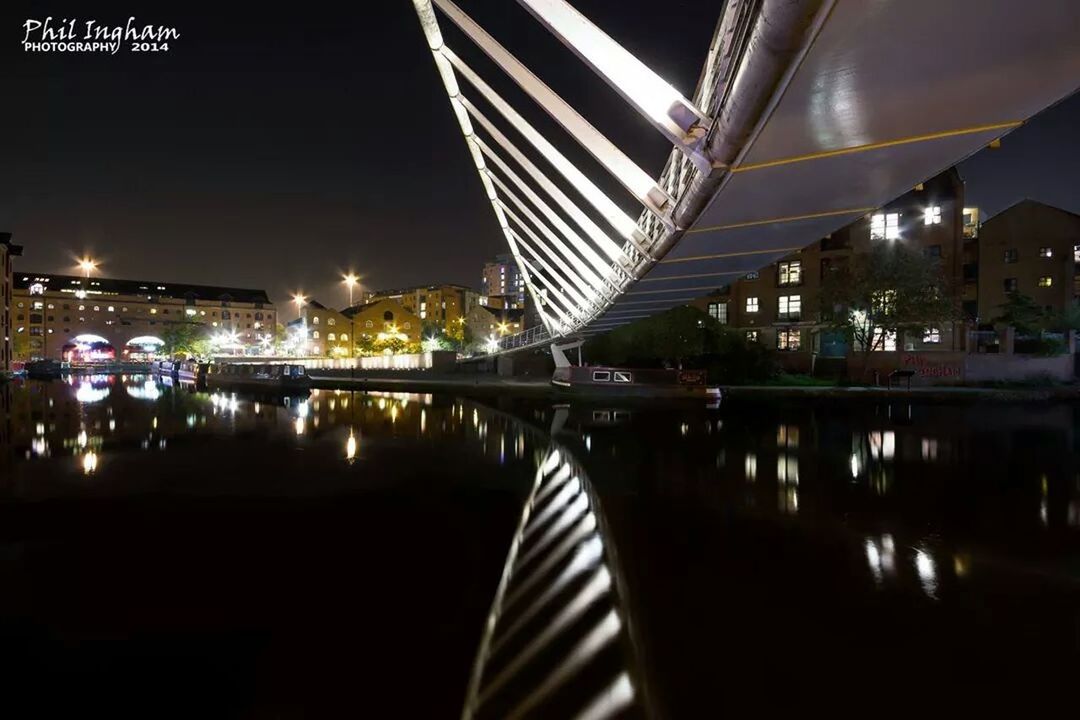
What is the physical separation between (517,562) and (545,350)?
3903cm

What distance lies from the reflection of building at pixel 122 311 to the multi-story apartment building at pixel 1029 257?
114908 mm

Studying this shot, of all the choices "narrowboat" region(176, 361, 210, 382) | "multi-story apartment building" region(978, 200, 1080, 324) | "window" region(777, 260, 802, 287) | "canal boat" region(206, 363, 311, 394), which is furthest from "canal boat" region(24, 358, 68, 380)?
"multi-story apartment building" region(978, 200, 1080, 324)

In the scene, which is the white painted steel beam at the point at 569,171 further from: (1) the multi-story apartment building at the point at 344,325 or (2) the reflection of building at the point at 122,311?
(2) the reflection of building at the point at 122,311

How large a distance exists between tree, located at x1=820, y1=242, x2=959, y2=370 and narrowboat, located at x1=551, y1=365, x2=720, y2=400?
12.5 meters

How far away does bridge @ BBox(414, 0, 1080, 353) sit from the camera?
A: 13.2 feet

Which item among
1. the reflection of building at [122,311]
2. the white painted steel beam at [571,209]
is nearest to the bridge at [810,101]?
the white painted steel beam at [571,209]

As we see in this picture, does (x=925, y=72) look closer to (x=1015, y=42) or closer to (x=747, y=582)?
(x=1015, y=42)

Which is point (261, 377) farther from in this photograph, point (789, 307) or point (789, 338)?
point (789, 307)

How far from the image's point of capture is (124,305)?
103688mm

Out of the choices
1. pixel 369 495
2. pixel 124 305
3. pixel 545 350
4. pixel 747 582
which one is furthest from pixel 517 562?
pixel 124 305

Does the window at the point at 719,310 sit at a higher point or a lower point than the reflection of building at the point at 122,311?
lower

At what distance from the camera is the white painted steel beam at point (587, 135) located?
29.4 ft

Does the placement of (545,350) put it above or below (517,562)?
above

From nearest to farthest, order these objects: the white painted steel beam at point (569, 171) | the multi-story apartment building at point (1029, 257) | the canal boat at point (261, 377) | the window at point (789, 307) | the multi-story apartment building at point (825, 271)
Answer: the white painted steel beam at point (569, 171) < the canal boat at point (261, 377) < the multi-story apartment building at point (825, 271) < the window at point (789, 307) < the multi-story apartment building at point (1029, 257)
